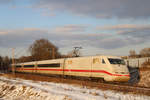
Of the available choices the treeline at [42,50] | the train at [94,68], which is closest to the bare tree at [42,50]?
the treeline at [42,50]

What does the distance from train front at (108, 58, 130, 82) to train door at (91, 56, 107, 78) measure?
0.78 metres

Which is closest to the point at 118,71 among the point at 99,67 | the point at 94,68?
the point at 99,67

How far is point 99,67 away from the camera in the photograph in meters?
17.5

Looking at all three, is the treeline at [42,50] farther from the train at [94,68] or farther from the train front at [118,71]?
the train front at [118,71]

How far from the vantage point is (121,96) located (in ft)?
32.2

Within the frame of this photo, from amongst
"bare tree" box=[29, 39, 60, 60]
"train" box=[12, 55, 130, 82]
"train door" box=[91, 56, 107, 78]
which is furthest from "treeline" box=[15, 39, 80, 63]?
"train door" box=[91, 56, 107, 78]

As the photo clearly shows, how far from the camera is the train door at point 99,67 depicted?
17047 mm

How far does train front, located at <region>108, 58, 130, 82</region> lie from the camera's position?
621 inches

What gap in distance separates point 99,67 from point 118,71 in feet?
6.87

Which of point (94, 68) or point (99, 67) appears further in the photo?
point (94, 68)

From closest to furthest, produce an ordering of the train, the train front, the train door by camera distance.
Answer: the train front < the train < the train door

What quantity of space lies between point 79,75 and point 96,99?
11.2 metres

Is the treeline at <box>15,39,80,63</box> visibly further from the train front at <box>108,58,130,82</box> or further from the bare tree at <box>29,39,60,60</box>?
the train front at <box>108,58,130,82</box>

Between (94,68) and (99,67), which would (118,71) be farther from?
(94,68)
